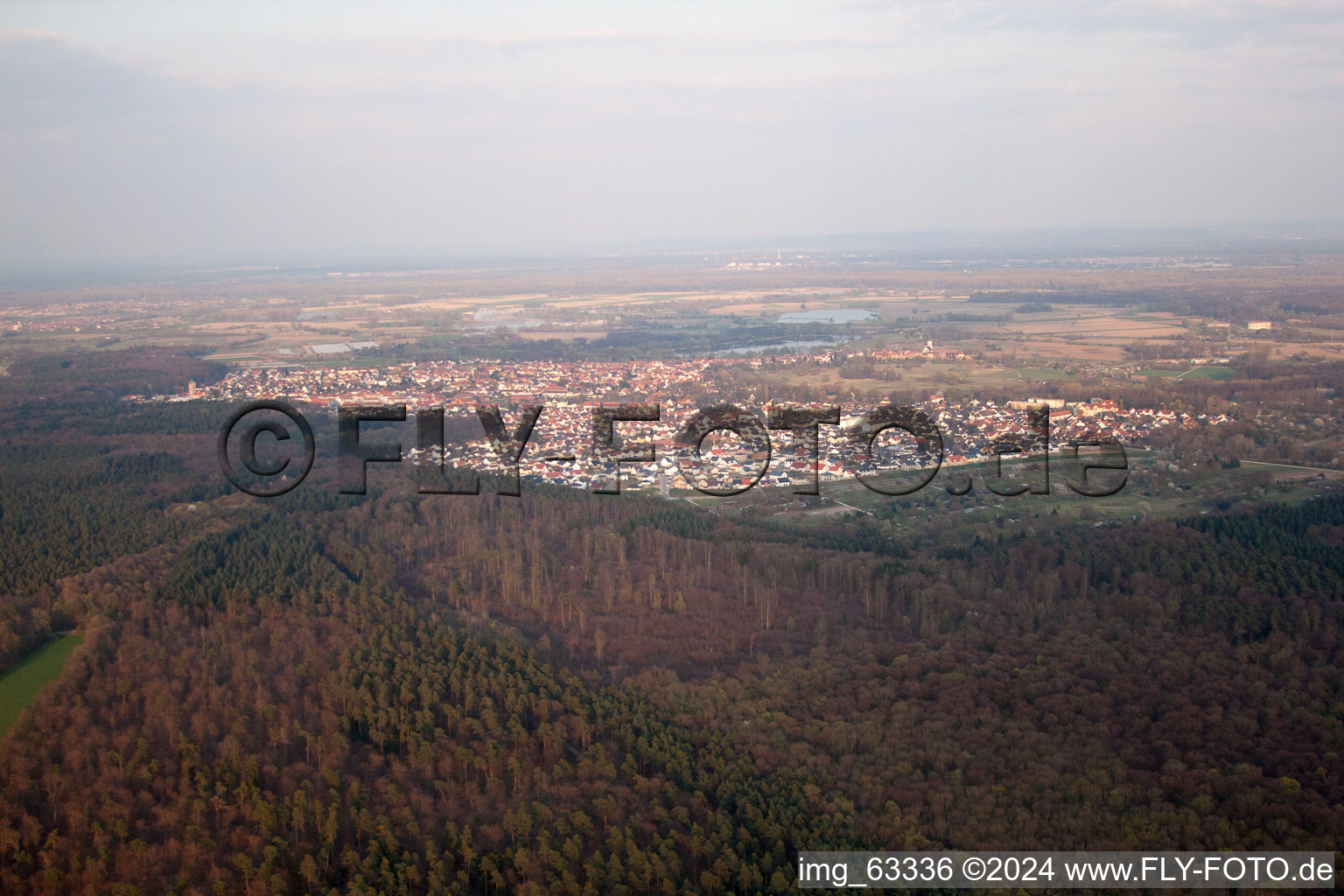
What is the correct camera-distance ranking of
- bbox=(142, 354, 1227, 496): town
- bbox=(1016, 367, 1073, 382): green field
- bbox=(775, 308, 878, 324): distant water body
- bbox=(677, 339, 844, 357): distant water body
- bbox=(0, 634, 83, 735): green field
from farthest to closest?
bbox=(775, 308, 878, 324): distant water body → bbox=(677, 339, 844, 357): distant water body → bbox=(1016, 367, 1073, 382): green field → bbox=(142, 354, 1227, 496): town → bbox=(0, 634, 83, 735): green field

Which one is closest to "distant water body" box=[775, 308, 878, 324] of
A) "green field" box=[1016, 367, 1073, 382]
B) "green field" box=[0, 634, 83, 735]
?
"green field" box=[1016, 367, 1073, 382]

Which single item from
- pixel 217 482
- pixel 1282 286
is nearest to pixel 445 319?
pixel 217 482

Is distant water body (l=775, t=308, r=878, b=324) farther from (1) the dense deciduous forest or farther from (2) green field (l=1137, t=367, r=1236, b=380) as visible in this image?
(1) the dense deciduous forest

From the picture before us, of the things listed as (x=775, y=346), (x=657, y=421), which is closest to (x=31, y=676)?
(x=657, y=421)

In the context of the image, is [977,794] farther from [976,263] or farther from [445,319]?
[976,263]

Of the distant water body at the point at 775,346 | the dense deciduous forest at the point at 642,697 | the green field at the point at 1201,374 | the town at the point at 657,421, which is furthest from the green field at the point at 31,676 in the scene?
the green field at the point at 1201,374

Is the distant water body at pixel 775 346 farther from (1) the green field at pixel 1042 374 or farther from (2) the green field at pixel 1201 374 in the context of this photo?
(2) the green field at pixel 1201 374

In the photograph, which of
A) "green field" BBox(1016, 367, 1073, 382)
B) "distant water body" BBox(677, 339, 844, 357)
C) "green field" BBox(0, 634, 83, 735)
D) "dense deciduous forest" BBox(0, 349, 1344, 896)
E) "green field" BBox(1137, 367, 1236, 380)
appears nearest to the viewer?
"dense deciduous forest" BBox(0, 349, 1344, 896)
